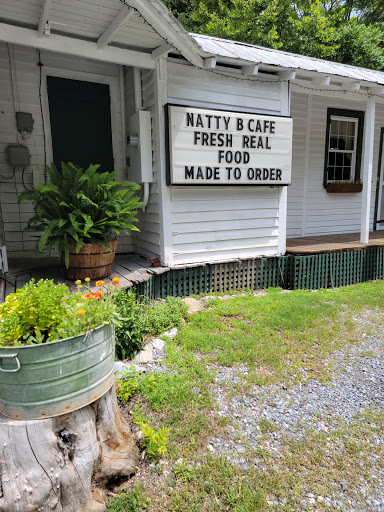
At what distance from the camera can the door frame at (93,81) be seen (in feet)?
14.9

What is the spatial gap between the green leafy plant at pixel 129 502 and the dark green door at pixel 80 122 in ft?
13.7

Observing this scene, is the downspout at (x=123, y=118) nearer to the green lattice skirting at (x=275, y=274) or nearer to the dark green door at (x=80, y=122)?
the dark green door at (x=80, y=122)

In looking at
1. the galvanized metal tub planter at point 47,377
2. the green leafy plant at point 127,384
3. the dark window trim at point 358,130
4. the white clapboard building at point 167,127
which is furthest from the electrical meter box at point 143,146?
the dark window trim at point 358,130

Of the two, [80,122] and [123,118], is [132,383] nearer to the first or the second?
[80,122]

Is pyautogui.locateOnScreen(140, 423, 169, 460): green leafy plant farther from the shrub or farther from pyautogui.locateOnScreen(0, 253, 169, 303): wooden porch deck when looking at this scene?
pyautogui.locateOnScreen(0, 253, 169, 303): wooden porch deck

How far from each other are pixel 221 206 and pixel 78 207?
1986 millimetres

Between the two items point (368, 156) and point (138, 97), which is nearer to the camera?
point (138, 97)

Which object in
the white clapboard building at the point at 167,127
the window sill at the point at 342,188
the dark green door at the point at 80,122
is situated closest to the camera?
the white clapboard building at the point at 167,127

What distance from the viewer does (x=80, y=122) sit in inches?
190

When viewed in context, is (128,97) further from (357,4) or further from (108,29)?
(357,4)

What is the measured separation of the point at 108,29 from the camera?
3.35 metres

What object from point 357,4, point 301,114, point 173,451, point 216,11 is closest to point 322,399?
point 173,451

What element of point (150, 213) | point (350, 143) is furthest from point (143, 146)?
point (350, 143)

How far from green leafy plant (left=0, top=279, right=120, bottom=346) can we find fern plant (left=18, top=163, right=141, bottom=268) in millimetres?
1645
